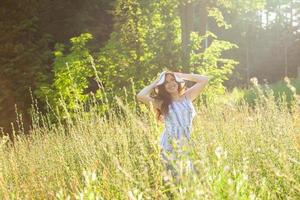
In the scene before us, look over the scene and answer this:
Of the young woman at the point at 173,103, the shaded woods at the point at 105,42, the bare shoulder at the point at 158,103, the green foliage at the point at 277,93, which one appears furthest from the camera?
the shaded woods at the point at 105,42

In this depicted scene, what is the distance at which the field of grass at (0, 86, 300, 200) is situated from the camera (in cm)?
319

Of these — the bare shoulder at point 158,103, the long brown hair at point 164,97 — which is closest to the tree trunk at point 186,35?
the long brown hair at point 164,97

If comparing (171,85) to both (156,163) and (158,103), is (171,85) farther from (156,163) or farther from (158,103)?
(156,163)

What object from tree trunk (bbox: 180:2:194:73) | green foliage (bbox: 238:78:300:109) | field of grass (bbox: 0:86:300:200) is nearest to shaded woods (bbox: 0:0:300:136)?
tree trunk (bbox: 180:2:194:73)

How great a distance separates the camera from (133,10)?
44.8 feet

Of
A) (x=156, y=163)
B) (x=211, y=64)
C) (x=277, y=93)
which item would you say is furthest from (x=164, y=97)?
(x=277, y=93)

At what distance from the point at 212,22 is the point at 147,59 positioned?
35743mm

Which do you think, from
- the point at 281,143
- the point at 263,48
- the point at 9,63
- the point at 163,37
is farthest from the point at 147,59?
the point at 263,48

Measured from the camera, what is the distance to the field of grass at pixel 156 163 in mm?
3191

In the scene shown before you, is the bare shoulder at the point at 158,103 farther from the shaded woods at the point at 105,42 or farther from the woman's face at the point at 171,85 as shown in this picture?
the shaded woods at the point at 105,42

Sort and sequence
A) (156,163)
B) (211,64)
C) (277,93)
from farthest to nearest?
(277,93), (211,64), (156,163)

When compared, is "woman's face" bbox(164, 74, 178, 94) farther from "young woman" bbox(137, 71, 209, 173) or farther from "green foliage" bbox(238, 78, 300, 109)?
"green foliage" bbox(238, 78, 300, 109)

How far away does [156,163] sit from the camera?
3.45 m

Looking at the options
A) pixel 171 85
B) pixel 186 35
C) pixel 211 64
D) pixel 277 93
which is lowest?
pixel 277 93
